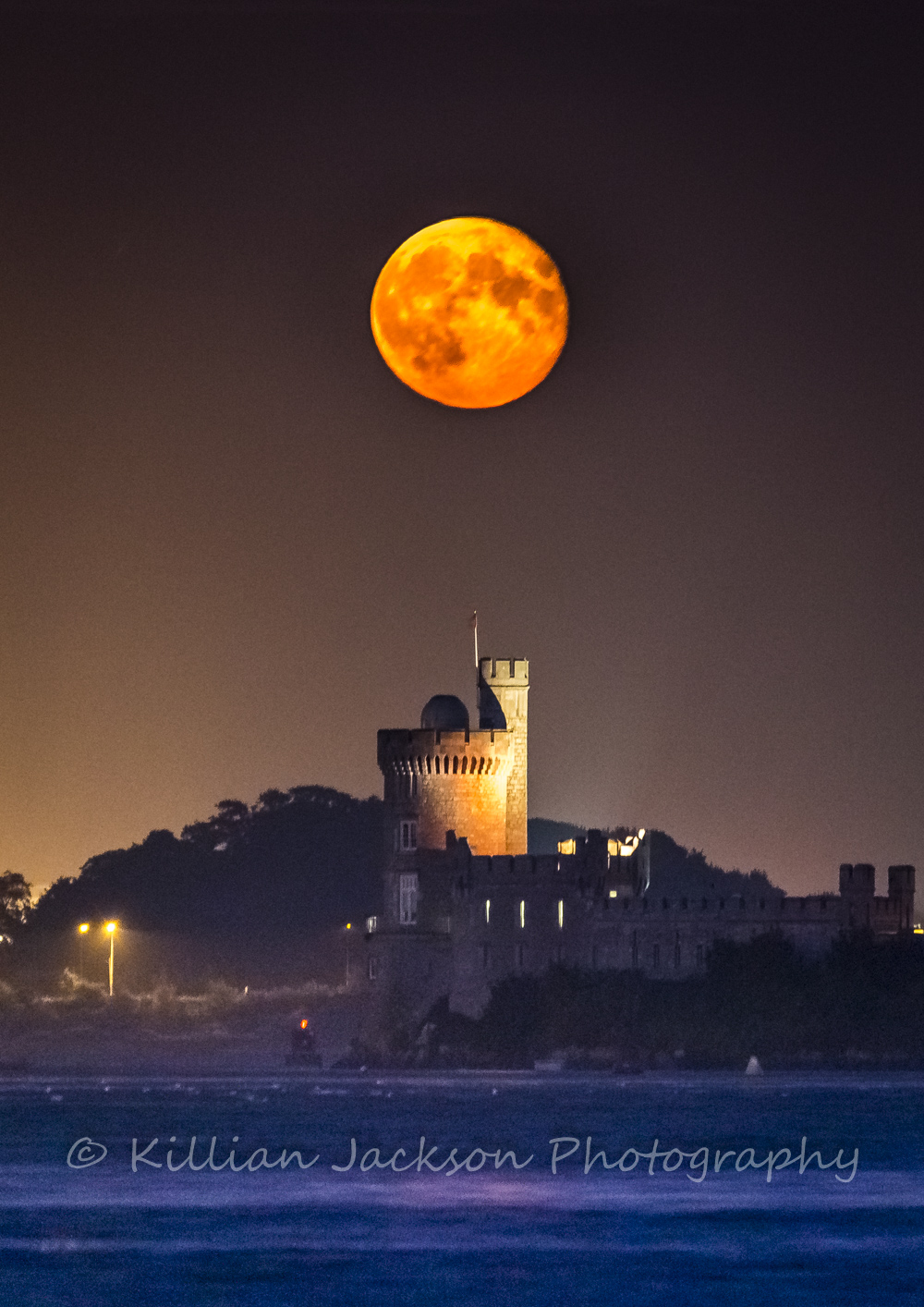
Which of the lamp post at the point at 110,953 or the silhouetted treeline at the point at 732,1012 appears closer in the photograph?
the silhouetted treeline at the point at 732,1012

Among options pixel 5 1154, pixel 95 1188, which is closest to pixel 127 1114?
pixel 5 1154

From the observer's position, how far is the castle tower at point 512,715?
12712 cm

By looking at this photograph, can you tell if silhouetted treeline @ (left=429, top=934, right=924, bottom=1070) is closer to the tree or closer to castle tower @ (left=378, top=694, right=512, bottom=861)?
castle tower @ (left=378, top=694, right=512, bottom=861)

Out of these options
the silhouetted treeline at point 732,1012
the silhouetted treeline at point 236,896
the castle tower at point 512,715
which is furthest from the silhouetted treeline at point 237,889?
the silhouetted treeline at point 732,1012

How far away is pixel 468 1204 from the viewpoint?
7481 cm

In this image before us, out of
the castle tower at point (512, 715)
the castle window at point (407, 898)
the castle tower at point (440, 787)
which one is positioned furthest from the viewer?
the castle tower at point (512, 715)

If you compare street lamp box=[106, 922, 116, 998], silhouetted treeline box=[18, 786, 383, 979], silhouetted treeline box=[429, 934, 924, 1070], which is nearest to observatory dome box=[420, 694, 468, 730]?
silhouetted treeline box=[429, 934, 924, 1070]

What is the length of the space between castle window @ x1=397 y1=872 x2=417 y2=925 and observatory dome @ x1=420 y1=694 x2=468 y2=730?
21.7 feet

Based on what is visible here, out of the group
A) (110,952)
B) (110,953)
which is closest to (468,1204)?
(110,953)

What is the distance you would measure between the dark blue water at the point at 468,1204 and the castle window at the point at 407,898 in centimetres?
1360

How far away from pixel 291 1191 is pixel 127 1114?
2514cm

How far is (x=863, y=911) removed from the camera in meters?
118

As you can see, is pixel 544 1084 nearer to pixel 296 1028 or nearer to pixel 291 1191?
pixel 296 1028

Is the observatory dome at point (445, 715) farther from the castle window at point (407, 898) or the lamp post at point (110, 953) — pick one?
the lamp post at point (110, 953)
